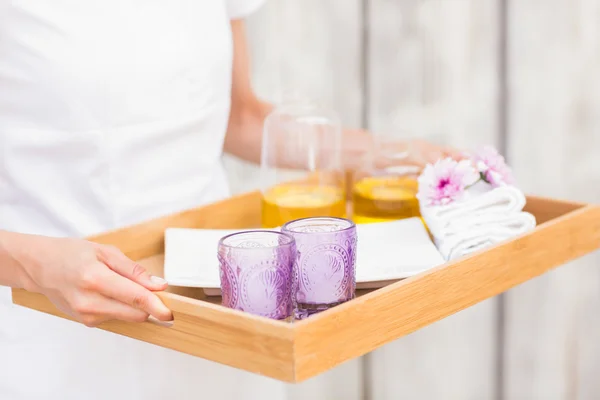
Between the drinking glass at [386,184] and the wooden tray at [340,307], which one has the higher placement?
the drinking glass at [386,184]

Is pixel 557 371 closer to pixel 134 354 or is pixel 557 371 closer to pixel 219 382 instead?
pixel 219 382

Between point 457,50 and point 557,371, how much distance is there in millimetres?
689

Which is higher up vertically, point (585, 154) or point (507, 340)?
point (585, 154)

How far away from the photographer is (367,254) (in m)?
1.11

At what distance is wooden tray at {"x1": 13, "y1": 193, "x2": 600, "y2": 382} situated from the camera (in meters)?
0.81

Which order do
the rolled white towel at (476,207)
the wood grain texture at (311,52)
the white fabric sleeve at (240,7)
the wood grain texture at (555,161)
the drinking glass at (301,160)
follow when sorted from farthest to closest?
the wood grain texture at (311,52)
the wood grain texture at (555,161)
the white fabric sleeve at (240,7)
the drinking glass at (301,160)
the rolled white towel at (476,207)

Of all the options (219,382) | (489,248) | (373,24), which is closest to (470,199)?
(489,248)

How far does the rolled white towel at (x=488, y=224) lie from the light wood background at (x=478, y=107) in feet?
2.24

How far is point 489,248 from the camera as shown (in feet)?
3.47

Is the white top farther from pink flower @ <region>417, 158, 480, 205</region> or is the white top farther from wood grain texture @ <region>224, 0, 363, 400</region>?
wood grain texture @ <region>224, 0, 363, 400</region>

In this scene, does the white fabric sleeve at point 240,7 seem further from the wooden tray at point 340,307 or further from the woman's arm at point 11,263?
the woman's arm at point 11,263

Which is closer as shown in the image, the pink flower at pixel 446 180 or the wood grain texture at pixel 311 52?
the pink flower at pixel 446 180

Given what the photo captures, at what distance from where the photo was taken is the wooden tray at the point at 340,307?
810 mm


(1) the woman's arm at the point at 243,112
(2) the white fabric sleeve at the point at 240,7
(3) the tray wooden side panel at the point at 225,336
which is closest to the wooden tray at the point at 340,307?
(3) the tray wooden side panel at the point at 225,336
